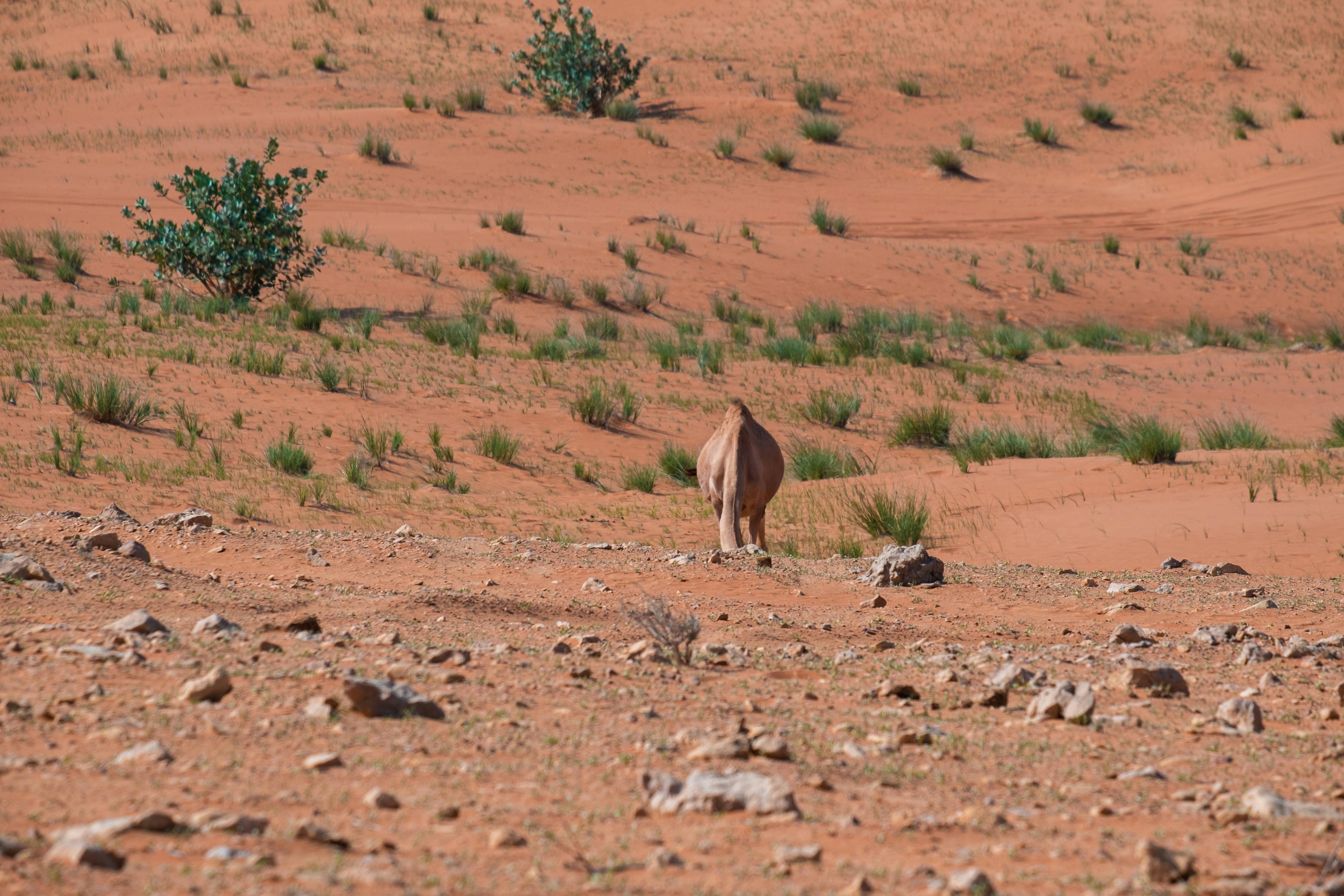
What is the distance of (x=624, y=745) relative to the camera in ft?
14.1

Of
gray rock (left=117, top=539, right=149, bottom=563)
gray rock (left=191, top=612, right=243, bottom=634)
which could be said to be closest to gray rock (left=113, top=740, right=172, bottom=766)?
gray rock (left=191, top=612, right=243, bottom=634)

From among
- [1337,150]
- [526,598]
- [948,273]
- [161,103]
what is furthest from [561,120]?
[526,598]

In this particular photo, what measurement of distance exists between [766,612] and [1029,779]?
3.37m

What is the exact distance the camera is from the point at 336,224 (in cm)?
2747

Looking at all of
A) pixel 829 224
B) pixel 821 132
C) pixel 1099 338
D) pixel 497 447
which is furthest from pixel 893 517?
pixel 821 132

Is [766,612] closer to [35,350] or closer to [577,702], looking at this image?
[577,702]

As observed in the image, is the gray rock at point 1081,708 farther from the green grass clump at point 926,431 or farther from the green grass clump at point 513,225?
the green grass clump at point 513,225

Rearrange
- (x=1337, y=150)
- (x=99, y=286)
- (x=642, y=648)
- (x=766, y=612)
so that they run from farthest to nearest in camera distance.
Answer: (x=1337, y=150) → (x=99, y=286) → (x=766, y=612) → (x=642, y=648)

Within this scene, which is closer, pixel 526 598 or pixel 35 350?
pixel 526 598

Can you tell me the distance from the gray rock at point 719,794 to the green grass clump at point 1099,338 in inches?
856

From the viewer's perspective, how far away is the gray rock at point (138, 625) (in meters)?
5.22

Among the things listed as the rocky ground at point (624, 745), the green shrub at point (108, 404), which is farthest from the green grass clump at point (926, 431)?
the rocky ground at point (624, 745)

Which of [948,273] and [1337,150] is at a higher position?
[1337,150]

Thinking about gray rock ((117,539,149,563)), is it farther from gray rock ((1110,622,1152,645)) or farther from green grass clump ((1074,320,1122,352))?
green grass clump ((1074,320,1122,352))
